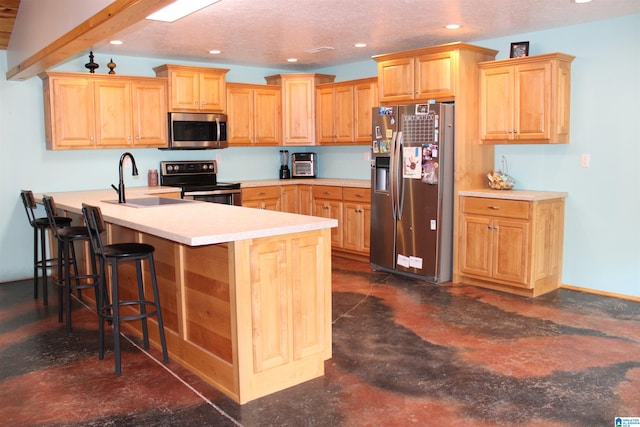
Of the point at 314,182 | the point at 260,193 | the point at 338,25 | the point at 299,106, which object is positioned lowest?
the point at 260,193

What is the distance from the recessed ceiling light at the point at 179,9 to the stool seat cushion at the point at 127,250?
1418 millimetres

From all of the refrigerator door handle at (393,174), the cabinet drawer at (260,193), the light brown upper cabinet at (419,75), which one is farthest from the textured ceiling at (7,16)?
the refrigerator door handle at (393,174)

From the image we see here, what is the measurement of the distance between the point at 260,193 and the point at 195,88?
57.9 inches

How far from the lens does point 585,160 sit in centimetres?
524

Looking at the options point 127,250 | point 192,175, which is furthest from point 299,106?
point 127,250

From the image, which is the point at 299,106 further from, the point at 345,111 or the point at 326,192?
the point at 326,192

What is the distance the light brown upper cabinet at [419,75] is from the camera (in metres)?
5.48

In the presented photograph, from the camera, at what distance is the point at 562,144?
5.38 metres

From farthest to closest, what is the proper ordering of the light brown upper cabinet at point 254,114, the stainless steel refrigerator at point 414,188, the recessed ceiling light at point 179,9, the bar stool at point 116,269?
the light brown upper cabinet at point 254,114 → the stainless steel refrigerator at point 414,188 → the bar stool at point 116,269 → the recessed ceiling light at point 179,9

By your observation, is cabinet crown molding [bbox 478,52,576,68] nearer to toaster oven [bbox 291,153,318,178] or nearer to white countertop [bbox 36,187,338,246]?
white countertop [bbox 36,187,338,246]

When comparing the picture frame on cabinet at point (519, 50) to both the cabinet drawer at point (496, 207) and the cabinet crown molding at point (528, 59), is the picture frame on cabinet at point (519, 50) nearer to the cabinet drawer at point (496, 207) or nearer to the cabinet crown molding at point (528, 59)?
the cabinet crown molding at point (528, 59)

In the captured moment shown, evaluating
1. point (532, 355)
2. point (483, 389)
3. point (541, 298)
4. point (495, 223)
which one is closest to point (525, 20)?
point (495, 223)

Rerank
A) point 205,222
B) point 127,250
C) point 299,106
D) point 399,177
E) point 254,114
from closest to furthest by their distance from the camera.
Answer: point 205,222 → point 127,250 → point 399,177 → point 254,114 → point 299,106

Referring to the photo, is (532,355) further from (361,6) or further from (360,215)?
(360,215)
